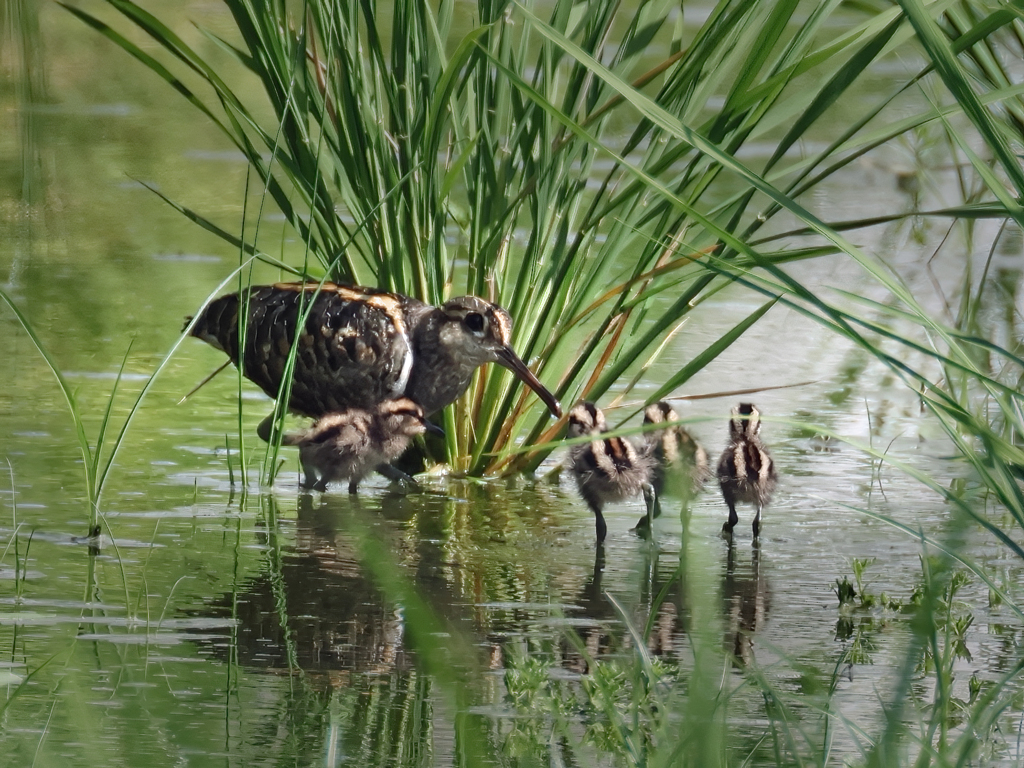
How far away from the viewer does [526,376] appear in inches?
208

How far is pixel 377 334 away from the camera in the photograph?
18.0ft

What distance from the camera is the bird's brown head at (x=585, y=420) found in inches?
192

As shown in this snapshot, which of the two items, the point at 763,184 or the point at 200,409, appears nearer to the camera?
the point at 763,184

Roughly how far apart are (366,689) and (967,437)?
11.2 ft

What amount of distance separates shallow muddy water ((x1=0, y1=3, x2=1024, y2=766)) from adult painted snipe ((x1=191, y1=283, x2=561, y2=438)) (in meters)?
0.31

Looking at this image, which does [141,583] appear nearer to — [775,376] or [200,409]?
[200,409]

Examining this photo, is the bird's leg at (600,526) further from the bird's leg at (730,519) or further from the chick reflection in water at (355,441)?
the chick reflection in water at (355,441)

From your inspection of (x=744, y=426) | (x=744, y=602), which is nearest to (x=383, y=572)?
(x=744, y=602)

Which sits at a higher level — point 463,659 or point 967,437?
point 967,437

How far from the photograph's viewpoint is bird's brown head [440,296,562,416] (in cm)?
531

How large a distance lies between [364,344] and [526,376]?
645mm

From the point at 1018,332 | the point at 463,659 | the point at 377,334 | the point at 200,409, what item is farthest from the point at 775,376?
the point at 463,659

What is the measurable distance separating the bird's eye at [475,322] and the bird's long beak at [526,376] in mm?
107

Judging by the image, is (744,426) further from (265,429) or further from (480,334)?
(265,429)
